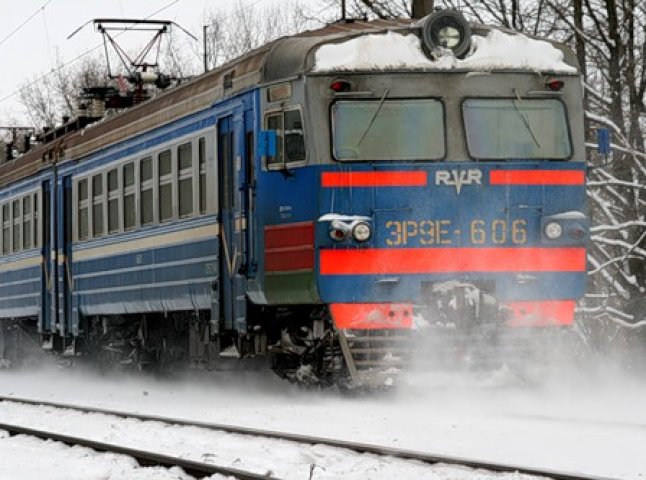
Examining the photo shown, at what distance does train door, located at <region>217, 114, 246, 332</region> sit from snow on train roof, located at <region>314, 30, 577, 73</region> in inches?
59.8

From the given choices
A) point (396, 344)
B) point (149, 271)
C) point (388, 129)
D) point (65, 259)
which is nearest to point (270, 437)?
point (396, 344)

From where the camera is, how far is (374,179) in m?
13.5

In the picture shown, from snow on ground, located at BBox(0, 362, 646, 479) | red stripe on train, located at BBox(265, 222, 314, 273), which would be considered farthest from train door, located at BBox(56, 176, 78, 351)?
red stripe on train, located at BBox(265, 222, 314, 273)

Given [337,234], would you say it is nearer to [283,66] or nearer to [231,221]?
[283,66]

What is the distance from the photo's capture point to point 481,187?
1378 centimetres

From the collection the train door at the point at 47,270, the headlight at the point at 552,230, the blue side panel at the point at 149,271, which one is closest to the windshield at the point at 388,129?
the headlight at the point at 552,230

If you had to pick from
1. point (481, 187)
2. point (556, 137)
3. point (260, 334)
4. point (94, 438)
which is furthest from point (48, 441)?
point (556, 137)

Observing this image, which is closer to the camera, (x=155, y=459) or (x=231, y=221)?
(x=155, y=459)

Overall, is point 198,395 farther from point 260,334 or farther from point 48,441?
point 48,441

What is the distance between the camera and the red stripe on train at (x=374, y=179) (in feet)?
44.2

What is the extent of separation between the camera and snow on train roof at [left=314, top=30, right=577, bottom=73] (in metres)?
13.7

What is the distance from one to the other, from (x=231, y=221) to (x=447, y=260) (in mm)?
2534

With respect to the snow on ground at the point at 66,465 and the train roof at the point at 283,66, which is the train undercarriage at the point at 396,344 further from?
the snow on ground at the point at 66,465

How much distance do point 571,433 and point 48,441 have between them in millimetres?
4089
